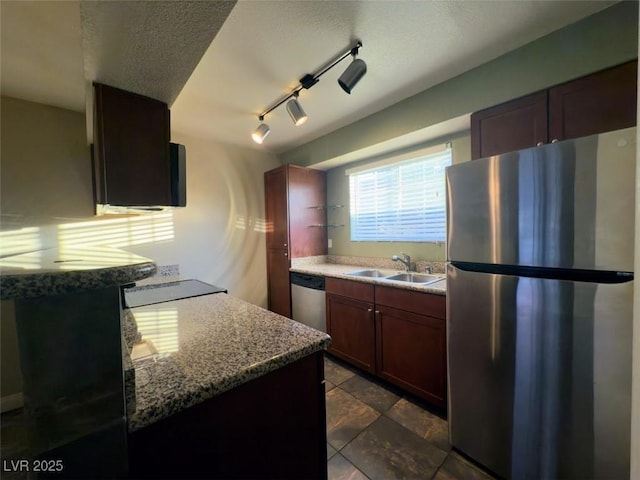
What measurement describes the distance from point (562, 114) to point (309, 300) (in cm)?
242

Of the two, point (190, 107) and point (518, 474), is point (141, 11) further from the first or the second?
point (518, 474)

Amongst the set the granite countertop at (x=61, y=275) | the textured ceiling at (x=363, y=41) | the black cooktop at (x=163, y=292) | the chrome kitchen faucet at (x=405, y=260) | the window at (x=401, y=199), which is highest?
the textured ceiling at (x=363, y=41)

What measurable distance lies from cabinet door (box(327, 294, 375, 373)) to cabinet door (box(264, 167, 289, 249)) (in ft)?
3.29

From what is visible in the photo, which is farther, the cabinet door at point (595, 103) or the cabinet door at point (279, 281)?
the cabinet door at point (279, 281)

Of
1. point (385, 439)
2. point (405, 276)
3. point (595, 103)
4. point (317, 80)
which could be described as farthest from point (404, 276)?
point (317, 80)

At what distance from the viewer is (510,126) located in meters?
1.69

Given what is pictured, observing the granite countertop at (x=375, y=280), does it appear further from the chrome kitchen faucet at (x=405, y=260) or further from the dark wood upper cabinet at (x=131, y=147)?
the dark wood upper cabinet at (x=131, y=147)

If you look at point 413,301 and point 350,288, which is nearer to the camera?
point 413,301

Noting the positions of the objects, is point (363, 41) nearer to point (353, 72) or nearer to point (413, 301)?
point (353, 72)

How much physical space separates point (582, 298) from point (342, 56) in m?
1.78

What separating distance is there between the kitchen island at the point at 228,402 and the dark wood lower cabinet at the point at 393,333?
45.9 inches

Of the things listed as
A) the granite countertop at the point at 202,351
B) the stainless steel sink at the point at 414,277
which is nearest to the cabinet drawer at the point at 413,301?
the stainless steel sink at the point at 414,277

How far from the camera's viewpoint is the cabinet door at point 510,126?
1585 mm

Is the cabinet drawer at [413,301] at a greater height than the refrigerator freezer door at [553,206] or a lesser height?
lesser
